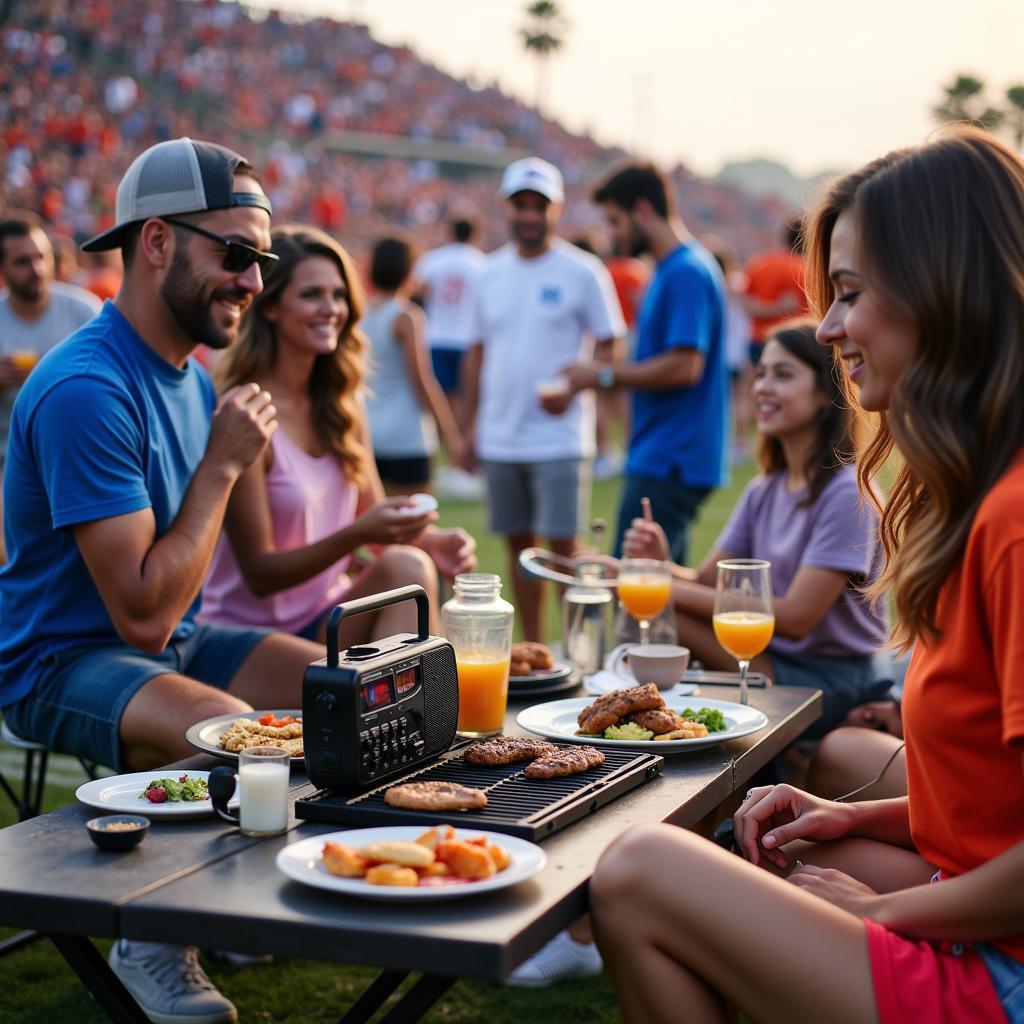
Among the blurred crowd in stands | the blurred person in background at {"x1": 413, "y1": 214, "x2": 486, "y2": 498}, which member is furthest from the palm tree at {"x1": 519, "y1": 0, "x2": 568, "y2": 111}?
the blurred person in background at {"x1": 413, "y1": 214, "x2": 486, "y2": 498}

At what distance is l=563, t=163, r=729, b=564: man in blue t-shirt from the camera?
19.7ft

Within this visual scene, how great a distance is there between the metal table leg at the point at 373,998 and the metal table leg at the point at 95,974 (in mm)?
468

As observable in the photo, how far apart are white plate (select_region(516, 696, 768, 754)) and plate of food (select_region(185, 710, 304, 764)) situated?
510 millimetres

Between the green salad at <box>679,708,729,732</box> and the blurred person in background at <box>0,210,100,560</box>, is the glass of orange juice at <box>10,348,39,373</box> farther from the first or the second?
the green salad at <box>679,708,729,732</box>

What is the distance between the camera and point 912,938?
2.06 metres

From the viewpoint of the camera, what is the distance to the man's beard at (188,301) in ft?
11.7

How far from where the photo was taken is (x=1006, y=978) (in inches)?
78.2

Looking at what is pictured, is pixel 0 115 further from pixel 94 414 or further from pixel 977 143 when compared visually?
pixel 977 143

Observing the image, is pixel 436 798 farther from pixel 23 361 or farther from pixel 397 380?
pixel 397 380

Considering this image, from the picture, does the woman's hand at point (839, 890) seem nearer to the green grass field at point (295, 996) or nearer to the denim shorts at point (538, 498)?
the green grass field at point (295, 996)

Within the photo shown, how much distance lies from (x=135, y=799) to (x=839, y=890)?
1216 millimetres

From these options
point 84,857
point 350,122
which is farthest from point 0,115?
point 84,857

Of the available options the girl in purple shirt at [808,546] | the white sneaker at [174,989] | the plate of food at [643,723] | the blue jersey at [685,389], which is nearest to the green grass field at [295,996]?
the white sneaker at [174,989]

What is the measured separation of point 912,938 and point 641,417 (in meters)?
4.32
